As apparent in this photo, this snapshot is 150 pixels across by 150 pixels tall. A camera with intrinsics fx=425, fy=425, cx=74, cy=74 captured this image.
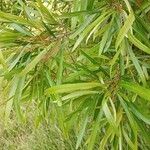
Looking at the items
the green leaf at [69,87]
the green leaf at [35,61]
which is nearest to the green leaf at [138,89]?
the green leaf at [69,87]


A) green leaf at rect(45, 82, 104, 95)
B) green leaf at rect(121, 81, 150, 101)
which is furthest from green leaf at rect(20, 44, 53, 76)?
green leaf at rect(121, 81, 150, 101)

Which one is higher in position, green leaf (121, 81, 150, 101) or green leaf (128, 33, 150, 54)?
green leaf (128, 33, 150, 54)

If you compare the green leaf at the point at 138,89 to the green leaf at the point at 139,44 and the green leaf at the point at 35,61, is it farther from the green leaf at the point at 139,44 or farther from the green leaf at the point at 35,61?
the green leaf at the point at 35,61

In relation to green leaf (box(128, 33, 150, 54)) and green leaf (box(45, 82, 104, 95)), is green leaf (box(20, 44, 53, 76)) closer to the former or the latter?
green leaf (box(45, 82, 104, 95))

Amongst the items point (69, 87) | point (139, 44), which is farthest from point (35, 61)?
point (139, 44)

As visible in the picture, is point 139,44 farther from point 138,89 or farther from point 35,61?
point 35,61

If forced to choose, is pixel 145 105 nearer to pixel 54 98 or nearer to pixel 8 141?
pixel 54 98

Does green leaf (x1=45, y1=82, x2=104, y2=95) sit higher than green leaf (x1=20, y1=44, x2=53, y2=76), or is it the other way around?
green leaf (x1=20, y1=44, x2=53, y2=76)

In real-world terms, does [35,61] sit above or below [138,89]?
above

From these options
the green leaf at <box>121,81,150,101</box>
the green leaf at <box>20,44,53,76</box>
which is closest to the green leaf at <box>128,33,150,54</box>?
the green leaf at <box>121,81,150,101</box>

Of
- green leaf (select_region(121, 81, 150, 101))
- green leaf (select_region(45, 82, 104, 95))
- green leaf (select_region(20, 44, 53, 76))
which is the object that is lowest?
green leaf (select_region(121, 81, 150, 101))

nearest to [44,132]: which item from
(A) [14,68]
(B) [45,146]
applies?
(B) [45,146]

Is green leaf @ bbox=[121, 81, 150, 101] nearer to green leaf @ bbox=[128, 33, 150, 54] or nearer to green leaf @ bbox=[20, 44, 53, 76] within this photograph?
green leaf @ bbox=[128, 33, 150, 54]

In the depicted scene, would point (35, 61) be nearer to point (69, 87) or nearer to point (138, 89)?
point (69, 87)
